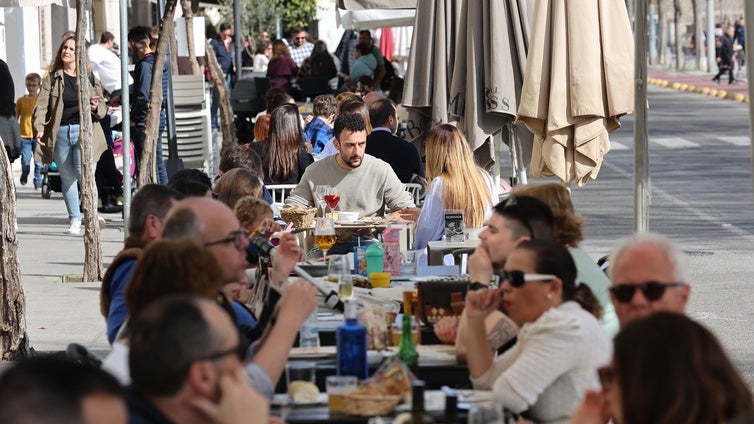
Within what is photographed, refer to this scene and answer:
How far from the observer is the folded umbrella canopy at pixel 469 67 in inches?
440

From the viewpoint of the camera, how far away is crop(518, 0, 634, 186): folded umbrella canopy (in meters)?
9.64

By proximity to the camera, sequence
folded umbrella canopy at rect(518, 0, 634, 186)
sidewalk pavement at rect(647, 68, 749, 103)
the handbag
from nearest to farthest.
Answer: the handbag
folded umbrella canopy at rect(518, 0, 634, 186)
sidewalk pavement at rect(647, 68, 749, 103)

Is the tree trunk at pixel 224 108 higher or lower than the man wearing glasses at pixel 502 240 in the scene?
higher

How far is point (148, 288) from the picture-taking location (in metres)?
4.57

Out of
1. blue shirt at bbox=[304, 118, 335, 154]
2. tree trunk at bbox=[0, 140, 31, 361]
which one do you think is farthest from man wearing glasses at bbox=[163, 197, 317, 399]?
blue shirt at bbox=[304, 118, 335, 154]

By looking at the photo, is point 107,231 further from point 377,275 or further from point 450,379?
point 450,379

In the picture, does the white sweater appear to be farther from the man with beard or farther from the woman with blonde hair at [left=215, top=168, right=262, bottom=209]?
the man with beard

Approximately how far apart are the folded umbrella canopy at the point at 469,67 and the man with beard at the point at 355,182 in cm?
70

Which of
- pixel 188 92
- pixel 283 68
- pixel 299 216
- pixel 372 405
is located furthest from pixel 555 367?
pixel 283 68

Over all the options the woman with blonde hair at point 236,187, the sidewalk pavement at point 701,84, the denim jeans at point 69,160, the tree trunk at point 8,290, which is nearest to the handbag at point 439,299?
the woman with blonde hair at point 236,187

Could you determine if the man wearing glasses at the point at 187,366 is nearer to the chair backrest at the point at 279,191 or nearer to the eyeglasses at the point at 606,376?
the eyeglasses at the point at 606,376

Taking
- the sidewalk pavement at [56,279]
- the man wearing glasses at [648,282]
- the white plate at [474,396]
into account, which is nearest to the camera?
the man wearing glasses at [648,282]

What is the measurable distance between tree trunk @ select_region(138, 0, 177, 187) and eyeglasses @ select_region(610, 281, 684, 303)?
893 cm

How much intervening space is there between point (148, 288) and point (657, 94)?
1882 inches
